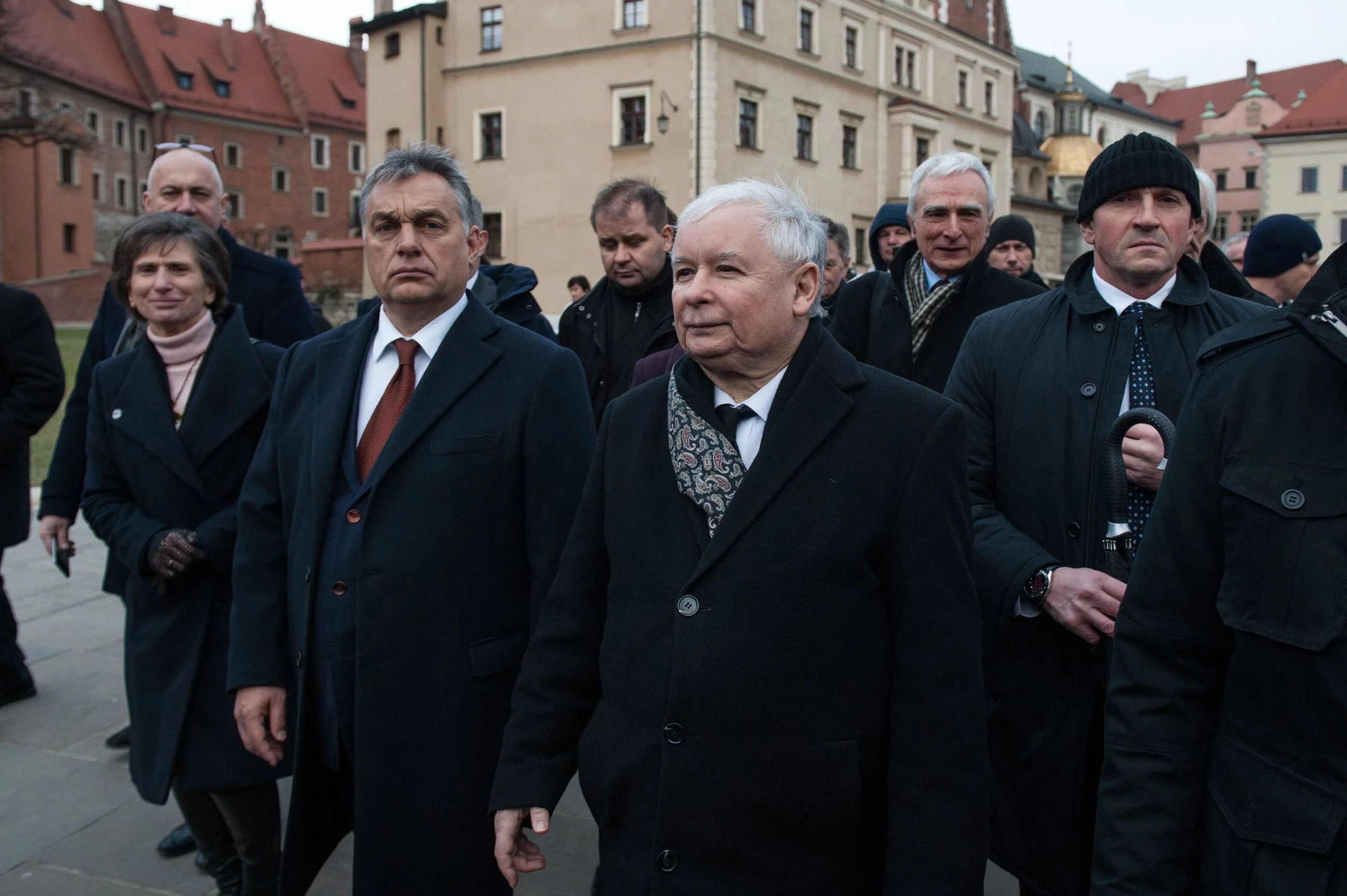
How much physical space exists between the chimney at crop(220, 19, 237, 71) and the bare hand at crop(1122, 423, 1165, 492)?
72334 millimetres

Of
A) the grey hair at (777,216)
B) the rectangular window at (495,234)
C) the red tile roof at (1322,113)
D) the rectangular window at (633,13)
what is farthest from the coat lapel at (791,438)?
the red tile roof at (1322,113)

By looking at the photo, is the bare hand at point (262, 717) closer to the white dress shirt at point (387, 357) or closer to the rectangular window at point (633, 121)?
the white dress shirt at point (387, 357)

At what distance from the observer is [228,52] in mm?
66312

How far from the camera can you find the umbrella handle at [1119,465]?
2.54 meters

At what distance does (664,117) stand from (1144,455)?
32.3 metres

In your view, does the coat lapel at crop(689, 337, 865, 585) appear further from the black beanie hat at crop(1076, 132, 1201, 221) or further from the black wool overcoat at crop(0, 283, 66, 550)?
the black wool overcoat at crop(0, 283, 66, 550)

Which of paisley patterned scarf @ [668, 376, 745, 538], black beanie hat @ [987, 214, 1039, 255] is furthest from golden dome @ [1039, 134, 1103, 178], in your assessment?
paisley patterned scarf @ [668, 376, 745, 538]

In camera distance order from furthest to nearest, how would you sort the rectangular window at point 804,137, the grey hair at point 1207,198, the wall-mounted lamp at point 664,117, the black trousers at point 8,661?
1. the rectangular window at point 804,137
2. the wall-mounted lamp at point 664,117
3. the black trousers at point 8,661
4. the grey hair at point 1207,198

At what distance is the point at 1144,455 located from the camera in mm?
2598

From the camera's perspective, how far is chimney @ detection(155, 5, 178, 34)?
64562mm

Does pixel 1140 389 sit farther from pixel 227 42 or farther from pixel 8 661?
pixel 227 42

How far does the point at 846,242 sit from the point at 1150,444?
3.83 meters

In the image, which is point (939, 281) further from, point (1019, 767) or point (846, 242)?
point (846, 242)

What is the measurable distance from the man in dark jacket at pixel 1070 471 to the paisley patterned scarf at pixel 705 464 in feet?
3.07
